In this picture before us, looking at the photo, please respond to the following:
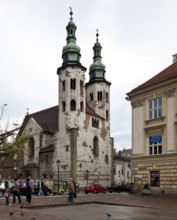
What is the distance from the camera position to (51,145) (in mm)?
69062

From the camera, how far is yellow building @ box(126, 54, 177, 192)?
109 feet

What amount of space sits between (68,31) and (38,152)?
75.0ft

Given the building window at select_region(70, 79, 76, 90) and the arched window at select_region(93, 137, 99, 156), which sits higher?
the building window at select_region(70, 79, 76, 90)

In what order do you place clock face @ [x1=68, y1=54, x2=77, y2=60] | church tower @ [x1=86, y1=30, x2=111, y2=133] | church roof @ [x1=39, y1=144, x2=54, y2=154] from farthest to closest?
church tower @ [x1=86, y1=30, x2=111, y2=133], clock face @ [x1=68, y1=54, x2=77, y2=60], church roof @ [x1=39, y1=144, x2=54, y2=154]

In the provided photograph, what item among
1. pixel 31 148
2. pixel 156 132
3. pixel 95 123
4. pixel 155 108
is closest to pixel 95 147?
pixel 95 123

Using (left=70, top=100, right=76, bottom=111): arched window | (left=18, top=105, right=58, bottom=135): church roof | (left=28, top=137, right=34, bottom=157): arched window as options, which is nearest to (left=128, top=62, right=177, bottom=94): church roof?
(left=70, top=100, right=76, bottom=111): arched window

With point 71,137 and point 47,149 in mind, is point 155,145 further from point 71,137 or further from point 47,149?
point 47,149

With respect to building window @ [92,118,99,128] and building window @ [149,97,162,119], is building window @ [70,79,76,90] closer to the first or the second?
building window @ [92,118,99,128]

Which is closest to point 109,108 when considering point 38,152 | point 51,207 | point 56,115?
point 56,115

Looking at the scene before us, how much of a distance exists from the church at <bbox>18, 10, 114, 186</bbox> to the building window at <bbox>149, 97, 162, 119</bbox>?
29.3 meters

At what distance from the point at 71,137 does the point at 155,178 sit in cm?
3132

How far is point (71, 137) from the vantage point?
6456 centimetres

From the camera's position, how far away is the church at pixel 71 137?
64562 millimetres

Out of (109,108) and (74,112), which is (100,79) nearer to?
(109,108)
